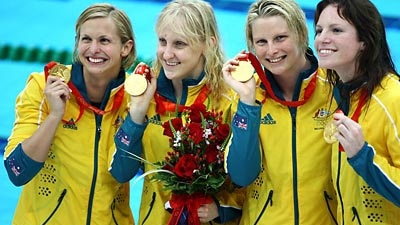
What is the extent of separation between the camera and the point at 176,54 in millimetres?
3475

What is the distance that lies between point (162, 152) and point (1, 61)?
4.97 meters

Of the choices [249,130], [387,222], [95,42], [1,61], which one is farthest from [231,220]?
[1,61]

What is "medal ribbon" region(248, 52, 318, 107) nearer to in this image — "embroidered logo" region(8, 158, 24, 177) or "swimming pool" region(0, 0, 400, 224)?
"embroidered logo" region(8, 158, 24, 177)

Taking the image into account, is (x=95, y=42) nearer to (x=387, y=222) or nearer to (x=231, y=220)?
(x=231, y=220)

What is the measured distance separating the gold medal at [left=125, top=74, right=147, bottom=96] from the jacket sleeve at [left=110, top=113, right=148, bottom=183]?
0.35 ft

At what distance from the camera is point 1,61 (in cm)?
811

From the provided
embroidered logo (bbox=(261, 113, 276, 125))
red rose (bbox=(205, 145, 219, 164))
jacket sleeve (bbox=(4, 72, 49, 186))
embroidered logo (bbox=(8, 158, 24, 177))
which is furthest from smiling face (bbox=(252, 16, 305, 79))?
embroidered logo (bbox=(8, 158, 24, 177))

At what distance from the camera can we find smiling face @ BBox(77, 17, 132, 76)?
3609 mm

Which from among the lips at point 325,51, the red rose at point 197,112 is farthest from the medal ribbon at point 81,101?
the lips at point 325,51

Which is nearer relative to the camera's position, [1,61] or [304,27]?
[304,27]

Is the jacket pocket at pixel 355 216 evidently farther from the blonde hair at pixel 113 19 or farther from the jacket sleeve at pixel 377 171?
the blonde hair at pixel 113 19

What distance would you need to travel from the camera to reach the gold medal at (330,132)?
300cm

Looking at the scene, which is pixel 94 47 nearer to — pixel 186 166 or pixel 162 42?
pixel 162 42

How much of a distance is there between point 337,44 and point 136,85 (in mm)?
916
